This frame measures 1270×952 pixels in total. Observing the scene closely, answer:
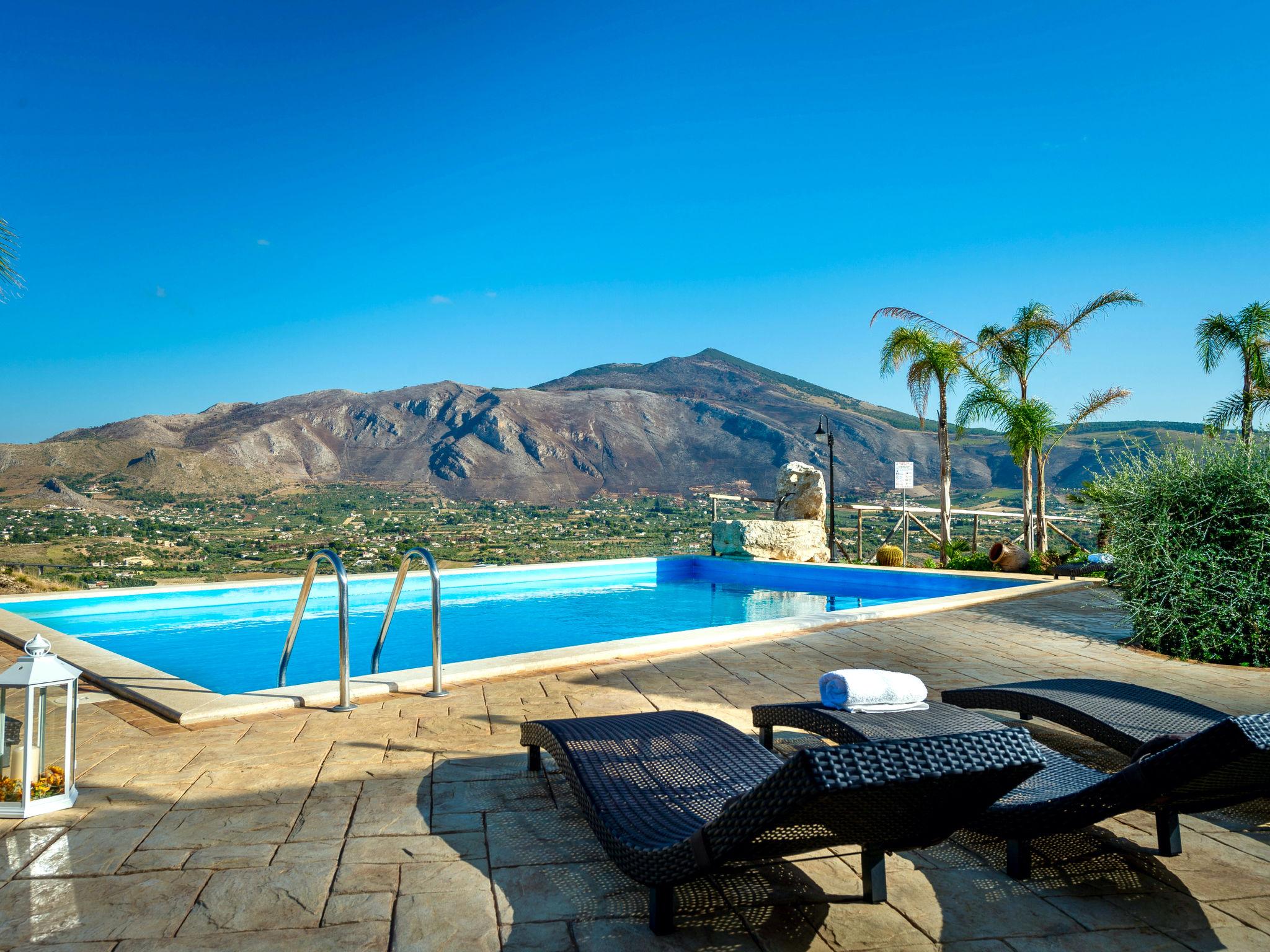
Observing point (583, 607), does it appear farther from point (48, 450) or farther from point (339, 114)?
point (48, 450)

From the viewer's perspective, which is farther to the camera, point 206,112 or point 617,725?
point 206,112

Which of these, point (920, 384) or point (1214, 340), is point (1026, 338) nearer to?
point (920, 384)

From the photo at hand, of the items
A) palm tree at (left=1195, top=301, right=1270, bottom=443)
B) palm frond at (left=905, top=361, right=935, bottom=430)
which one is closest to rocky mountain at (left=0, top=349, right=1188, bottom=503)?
palm tree at (left=1195, top=301, right=1270, bottom=443)

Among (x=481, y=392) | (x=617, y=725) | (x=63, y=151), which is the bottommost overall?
(x=617, y=725)

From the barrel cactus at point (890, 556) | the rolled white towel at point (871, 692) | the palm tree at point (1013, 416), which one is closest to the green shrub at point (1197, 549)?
the rolled white towel at point (871, 692)

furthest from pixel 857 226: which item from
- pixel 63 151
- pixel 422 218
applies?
pixel 63 151

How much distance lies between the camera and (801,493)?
1460 centimetres

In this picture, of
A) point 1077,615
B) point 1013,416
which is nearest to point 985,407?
point 1013,416

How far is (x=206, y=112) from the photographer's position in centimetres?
2219

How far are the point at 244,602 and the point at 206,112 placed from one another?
61.1ft

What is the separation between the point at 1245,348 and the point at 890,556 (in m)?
6.66

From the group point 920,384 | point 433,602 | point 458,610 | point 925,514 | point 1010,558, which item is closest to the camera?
point 433,602

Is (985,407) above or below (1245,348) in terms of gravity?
below

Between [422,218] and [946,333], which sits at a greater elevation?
[422,218]
